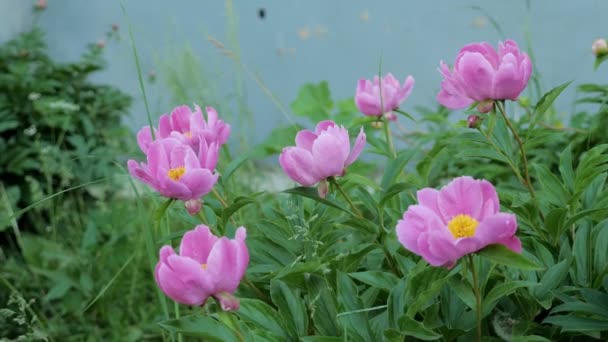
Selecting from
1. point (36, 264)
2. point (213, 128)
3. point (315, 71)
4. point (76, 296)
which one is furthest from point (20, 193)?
point (213, 128)

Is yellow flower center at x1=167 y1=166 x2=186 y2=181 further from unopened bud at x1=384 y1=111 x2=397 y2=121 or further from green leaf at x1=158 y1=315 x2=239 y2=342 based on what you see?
unopened bud at x1=384 y1=111 x2=397 y2=121

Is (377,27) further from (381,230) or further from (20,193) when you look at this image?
(381,230)

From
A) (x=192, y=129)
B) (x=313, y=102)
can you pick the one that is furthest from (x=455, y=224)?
(x=313, y=102)

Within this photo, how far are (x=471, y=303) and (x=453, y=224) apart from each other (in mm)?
93

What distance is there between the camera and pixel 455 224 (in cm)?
67

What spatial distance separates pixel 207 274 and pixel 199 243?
0.07 meters

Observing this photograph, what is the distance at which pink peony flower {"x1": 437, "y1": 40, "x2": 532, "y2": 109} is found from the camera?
829 millimetres

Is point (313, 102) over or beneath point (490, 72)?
beneath

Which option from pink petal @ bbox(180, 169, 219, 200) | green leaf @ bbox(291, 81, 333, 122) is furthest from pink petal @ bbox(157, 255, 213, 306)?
green leaf @ bbox(291, 81, 333, 122)

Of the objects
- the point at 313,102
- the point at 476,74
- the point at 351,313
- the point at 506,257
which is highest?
the point at 476,74

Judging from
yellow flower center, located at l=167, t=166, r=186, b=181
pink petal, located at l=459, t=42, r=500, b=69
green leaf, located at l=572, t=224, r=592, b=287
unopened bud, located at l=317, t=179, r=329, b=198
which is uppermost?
pink petal, located at l=459, t=42, r=500, b=69

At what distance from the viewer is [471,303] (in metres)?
0.72

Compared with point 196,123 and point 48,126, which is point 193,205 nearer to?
point 196,123

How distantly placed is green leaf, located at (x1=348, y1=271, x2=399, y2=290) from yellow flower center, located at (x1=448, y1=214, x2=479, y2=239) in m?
0.19
